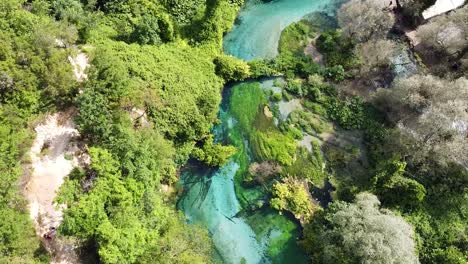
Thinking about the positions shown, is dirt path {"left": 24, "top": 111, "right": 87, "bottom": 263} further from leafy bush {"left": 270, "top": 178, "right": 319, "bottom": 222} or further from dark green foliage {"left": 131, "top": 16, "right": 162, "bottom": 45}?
leafy bush {"left": 270, "top": 178, "right": 319, "bottom": 222}

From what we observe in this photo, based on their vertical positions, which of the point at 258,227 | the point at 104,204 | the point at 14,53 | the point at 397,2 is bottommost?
the point at 258,227

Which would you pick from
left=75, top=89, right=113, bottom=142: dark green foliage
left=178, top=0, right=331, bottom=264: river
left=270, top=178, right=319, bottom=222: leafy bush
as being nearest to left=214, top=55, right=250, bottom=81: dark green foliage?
left=178, top=0, right=331, bottom=264: river

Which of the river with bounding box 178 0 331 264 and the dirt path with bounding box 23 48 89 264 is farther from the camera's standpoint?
the river with bounding box 178 0 331 264

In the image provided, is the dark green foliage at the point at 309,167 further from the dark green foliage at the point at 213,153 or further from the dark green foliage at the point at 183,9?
the dark green foliage at the point at 183,9

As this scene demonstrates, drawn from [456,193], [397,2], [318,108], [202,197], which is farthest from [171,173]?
[397,2]

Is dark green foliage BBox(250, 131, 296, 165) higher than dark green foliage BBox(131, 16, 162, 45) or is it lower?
lower

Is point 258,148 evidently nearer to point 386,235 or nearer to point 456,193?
point 386,235

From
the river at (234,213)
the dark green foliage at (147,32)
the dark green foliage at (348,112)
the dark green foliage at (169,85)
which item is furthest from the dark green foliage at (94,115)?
the dark green foliage at (348,112)
